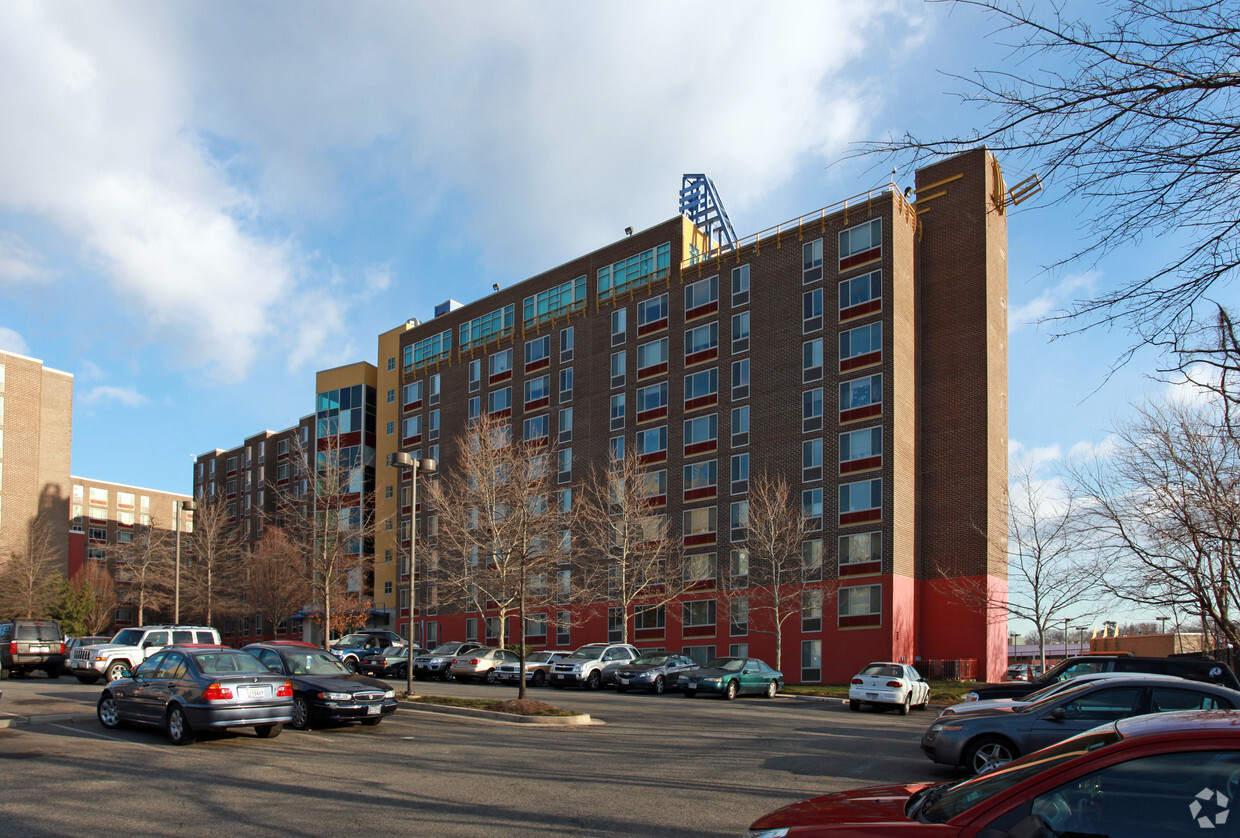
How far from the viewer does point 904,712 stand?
26.4 metres

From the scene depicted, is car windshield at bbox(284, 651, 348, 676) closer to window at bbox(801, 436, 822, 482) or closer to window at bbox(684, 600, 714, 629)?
window at bbox(801, 436, 822, 482)

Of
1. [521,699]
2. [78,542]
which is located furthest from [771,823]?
[78,542]

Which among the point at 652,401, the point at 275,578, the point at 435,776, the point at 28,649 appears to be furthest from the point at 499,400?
the point at 435,776

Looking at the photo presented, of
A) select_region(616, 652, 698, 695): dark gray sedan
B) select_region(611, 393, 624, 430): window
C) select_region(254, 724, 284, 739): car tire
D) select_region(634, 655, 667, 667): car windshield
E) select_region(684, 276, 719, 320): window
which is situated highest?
select_region(684, 276, 719, 320): window

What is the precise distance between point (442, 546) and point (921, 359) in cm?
2525

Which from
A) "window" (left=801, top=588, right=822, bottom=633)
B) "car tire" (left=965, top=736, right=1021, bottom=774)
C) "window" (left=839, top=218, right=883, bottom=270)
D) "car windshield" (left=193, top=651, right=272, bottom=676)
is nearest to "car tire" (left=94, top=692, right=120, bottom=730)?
"car windshield" (left=193, top=651, right=272, bottom=676)

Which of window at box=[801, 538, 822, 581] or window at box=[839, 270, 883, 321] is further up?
window at box=[839, 270, 883, 321]

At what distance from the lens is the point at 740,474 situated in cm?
4716

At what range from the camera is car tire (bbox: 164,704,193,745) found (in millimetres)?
14625

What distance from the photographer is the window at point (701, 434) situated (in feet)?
160

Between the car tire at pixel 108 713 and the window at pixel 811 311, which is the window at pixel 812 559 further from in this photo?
the car tire at pixel 108 713

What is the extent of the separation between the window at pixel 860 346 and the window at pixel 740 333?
5475 mm

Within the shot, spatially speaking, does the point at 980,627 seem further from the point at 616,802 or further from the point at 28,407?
the point at 28,407

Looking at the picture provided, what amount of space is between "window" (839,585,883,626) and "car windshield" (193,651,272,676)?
102 feet
